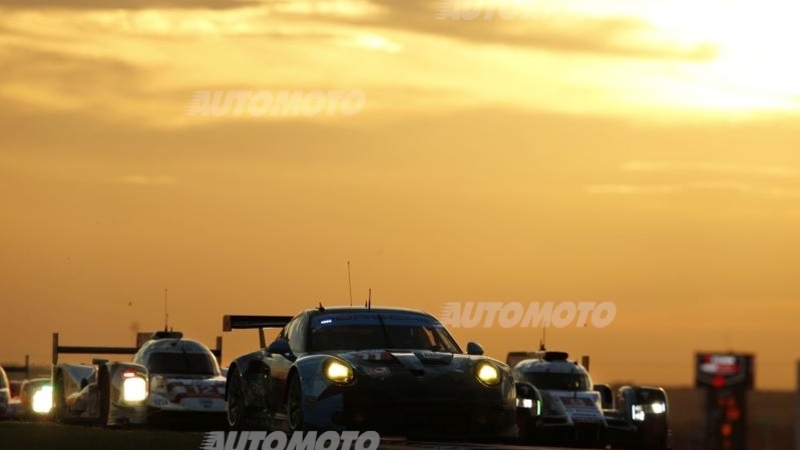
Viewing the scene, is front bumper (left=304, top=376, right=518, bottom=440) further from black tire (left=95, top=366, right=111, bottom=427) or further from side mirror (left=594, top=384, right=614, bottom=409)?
side mirror (left=594, top=384, right=614, bottom=409)

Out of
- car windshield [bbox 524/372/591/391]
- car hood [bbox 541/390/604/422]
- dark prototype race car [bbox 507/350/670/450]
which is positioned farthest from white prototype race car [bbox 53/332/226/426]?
car windshield [bbox 524/372/591/391]

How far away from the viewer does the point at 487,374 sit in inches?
702

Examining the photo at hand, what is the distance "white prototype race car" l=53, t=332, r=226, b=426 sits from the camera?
26703mm

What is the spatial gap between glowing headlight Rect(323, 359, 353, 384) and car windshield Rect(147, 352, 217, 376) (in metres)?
10.6

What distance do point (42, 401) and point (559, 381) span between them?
9.22 meters

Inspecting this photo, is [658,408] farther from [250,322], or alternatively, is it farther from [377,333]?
[377,333]

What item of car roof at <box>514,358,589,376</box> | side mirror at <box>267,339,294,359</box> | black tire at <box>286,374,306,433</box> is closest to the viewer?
black tire at <box>286,374,306,433</box>

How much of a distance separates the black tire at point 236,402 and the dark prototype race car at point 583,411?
11483mm

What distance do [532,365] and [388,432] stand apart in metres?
17.2

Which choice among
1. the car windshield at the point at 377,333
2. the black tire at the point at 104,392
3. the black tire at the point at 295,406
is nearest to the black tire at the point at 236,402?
the car windshield at the point at 377,333

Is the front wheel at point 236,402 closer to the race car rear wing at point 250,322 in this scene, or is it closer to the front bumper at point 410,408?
the front bumper at point 410,408

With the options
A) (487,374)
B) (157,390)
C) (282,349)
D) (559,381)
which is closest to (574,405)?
(559,381)

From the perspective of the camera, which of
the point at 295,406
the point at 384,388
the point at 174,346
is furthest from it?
the point at 174,346

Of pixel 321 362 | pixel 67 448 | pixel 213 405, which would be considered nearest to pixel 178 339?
pixel 213 405
